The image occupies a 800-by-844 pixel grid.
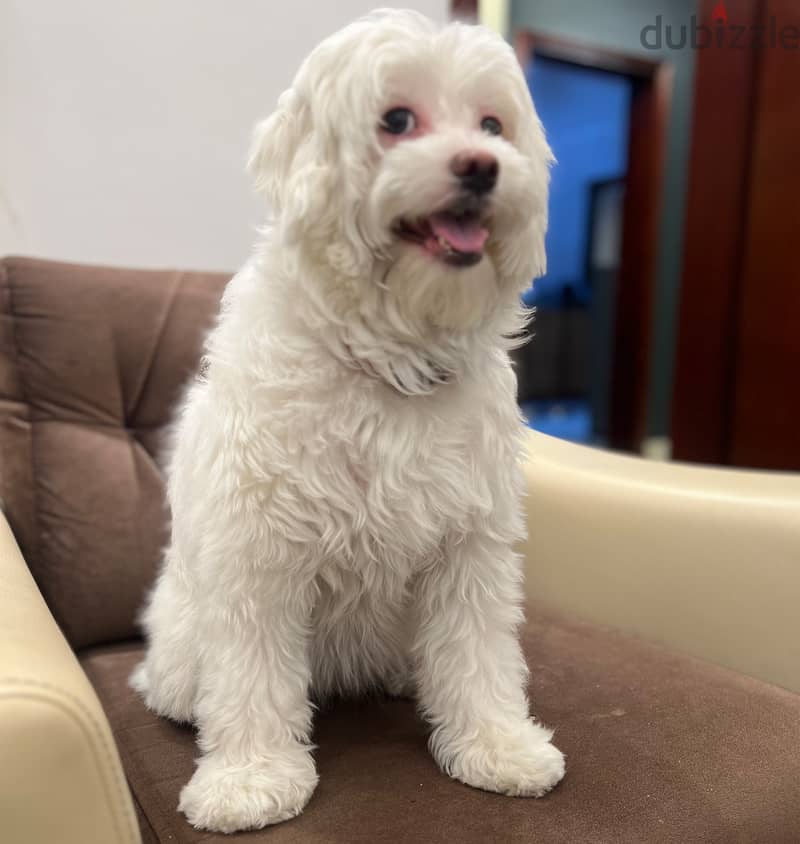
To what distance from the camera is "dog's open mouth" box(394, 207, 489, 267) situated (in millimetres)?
747

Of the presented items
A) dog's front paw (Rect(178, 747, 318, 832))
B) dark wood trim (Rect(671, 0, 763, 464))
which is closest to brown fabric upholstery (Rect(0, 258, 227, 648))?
dog's front paw (Rect(178, 747, 318, 832))

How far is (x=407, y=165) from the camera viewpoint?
0.72m

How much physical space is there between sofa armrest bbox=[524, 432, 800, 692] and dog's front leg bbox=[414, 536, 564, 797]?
357mm

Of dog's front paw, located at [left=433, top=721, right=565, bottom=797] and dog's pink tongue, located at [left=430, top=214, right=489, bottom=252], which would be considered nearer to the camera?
dog's pink tongue, located at [left=430, top=214, right=489, bottom=252]

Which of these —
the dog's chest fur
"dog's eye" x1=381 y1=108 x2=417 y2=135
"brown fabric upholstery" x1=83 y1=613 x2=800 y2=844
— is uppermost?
"dog's eye" x1=381 y1=108 x2=417 y2=135

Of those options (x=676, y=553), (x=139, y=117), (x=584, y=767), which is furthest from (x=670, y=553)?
(x=139, y=117)

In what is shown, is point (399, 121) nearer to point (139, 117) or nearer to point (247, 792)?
point (247, 792)

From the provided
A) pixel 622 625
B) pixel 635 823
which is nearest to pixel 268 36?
pixel 622 625

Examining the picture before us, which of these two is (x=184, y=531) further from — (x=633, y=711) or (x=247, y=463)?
(x=633, y=711)

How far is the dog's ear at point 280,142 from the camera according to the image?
788mm

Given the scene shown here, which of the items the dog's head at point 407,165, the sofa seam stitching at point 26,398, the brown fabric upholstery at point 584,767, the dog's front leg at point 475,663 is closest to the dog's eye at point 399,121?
the dog's head at point 407,165

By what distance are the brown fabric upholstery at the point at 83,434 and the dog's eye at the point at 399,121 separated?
0.73 m

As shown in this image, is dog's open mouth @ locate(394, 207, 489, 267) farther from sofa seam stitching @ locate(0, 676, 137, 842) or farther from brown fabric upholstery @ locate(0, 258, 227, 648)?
brown fabric upholstery @ locate(0, 258, 227, 648)

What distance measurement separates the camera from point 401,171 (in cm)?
72
